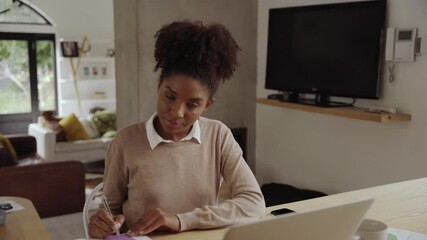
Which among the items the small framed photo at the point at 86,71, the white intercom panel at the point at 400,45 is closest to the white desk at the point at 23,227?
the white intercom panel at the point at 400,45

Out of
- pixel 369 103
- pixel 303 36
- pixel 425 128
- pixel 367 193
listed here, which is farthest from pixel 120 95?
pixel 367 193

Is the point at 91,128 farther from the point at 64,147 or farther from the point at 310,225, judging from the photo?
the point at 310,225

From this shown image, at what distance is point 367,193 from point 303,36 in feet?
7.07

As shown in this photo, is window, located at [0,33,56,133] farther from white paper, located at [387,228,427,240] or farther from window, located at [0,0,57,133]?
white paper, located at [387,228,427,240]

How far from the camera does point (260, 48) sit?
4.29 m

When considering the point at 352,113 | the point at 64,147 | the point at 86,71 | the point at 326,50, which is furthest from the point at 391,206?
the point at 86,71

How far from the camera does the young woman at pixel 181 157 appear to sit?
Answer: 1244 mm

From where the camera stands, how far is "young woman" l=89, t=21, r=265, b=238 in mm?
1244

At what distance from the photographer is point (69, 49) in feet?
24.2

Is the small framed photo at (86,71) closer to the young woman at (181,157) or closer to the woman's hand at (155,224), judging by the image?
the young woman at (181,157)

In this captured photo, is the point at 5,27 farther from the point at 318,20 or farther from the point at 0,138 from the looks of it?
the point at 318,20

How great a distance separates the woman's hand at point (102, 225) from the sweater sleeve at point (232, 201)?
17cm

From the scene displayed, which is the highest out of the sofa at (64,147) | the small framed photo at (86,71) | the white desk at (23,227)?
the small framed photo at (86,71)

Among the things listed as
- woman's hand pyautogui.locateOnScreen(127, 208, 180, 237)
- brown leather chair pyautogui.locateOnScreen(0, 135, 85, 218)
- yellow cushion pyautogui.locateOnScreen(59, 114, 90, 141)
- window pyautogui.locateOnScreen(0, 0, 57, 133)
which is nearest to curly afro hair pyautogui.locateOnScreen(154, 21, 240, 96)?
woman's hand pyautogui.locateOnScreen(127, 208, 180, 237)
